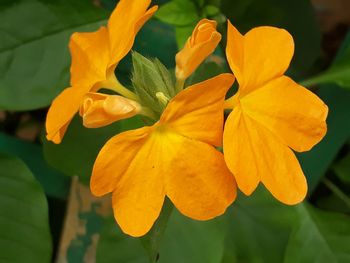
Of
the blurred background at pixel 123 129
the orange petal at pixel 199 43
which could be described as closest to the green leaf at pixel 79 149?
the blurred background at pixel 123 129

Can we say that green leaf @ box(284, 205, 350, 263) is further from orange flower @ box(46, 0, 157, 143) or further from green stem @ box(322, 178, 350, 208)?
orange flower @ box(46, 0, 157, 143)

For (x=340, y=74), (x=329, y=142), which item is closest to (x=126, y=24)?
Answer: (x=340, y=74)

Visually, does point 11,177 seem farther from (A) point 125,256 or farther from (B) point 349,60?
(B) point 349,60

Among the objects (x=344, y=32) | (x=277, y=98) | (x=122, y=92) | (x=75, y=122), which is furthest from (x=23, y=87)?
(x=344, y=32)

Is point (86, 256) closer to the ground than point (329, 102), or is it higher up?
closer to the ground

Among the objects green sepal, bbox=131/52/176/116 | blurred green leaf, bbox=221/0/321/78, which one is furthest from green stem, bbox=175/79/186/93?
blurred green leaf, bbox=221/0/321/78

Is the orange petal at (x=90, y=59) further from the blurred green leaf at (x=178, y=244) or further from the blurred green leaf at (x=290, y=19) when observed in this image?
the blurred green leaf at (x=290, y=19)
